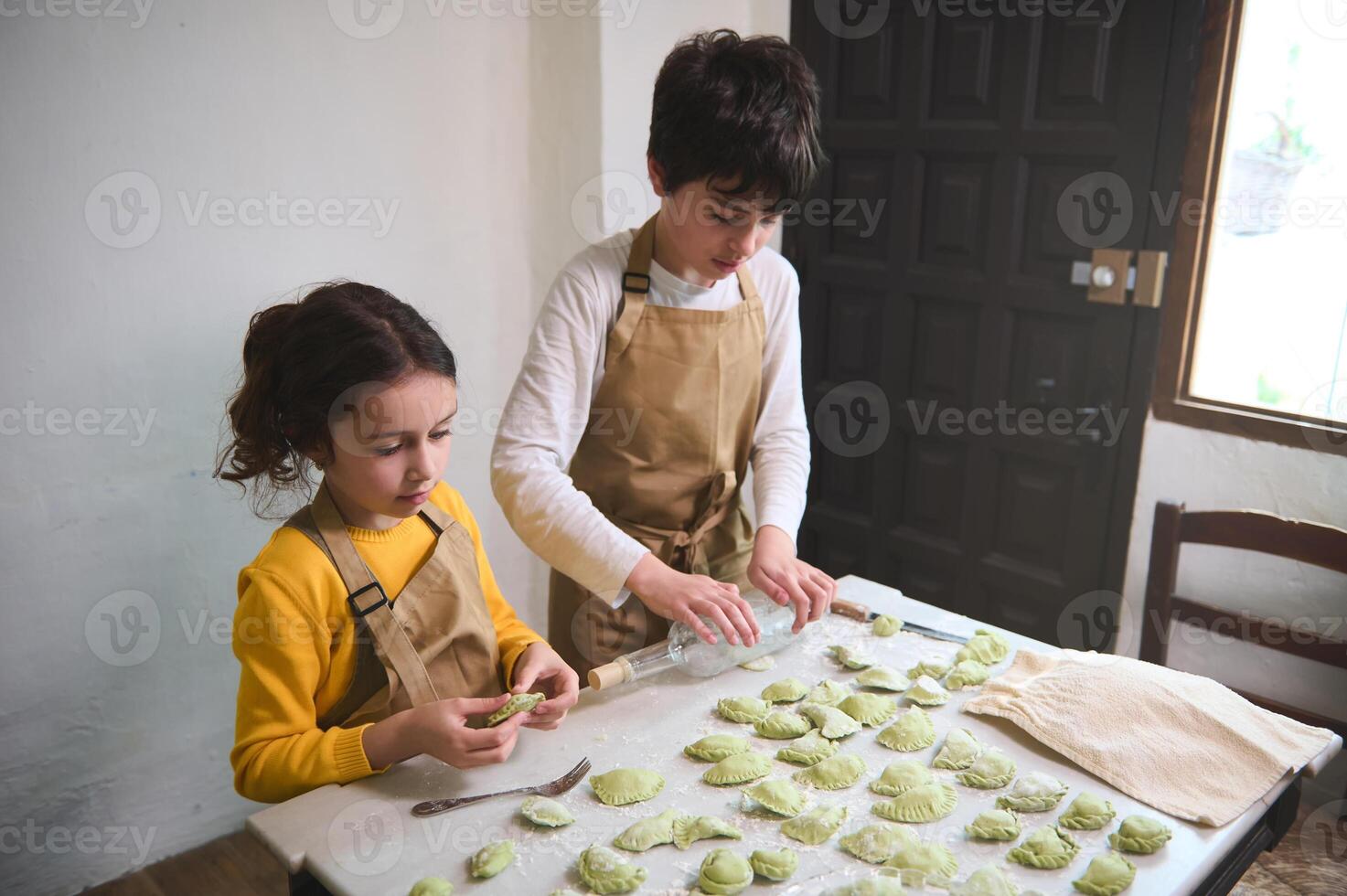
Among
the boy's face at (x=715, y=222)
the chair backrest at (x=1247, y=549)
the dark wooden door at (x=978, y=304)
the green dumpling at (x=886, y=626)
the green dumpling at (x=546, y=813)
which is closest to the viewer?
the green dumpling at (x=546, y=813)

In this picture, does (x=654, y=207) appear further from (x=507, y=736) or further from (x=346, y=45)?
(x=507, y=736)

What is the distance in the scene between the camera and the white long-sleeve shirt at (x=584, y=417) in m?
1.36

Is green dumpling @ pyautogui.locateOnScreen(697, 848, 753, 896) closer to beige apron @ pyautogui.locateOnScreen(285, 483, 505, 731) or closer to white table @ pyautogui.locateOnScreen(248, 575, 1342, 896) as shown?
white table @ pyautogui.locateOnScreen(248, 575, 1342, 896)

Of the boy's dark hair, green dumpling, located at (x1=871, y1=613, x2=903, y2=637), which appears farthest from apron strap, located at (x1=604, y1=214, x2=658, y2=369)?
green dumpling, located at (x1=871, y1=613, x2=903, y2=637)

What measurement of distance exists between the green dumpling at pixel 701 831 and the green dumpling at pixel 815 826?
0.05m

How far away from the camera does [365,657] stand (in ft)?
3.96

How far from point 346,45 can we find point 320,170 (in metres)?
0.29

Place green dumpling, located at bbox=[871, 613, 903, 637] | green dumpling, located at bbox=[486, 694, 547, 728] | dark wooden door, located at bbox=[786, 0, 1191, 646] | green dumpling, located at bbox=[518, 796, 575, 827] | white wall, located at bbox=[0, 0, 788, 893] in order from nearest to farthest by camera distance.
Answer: green dumpling, located at bbox=[518, 796, 575, 827] < green dumpling, located at bbox=[486, 694, 547, 728] < green dumpling, located at bbox=[871, 613, 903, 637] < white wall, located at bbox=[0, 0, 788, 893] < dark wooden door, located at bbox=[786, 0, 1191, 646]

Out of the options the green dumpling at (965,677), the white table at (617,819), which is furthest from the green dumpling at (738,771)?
the green dumpling at (965,677)

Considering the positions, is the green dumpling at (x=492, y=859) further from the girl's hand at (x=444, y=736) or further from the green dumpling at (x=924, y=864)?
the green dumpling at (x=924, y=864)

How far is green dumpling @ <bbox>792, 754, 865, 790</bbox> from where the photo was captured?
43.0 inches

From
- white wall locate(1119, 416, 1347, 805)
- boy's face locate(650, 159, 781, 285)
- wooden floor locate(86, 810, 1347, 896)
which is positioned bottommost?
wooden floor locate(86, 810, 1347, 896)

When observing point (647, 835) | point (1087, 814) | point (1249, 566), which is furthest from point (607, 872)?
point (1249, 566)

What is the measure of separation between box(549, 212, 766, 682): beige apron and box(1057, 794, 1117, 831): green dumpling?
0.69 meters
